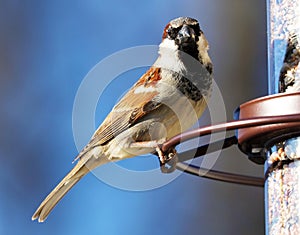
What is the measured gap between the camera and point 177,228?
3908 mm

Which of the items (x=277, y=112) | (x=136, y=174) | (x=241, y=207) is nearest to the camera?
(x=277, y=112)

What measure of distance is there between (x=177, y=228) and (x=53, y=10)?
1187mm

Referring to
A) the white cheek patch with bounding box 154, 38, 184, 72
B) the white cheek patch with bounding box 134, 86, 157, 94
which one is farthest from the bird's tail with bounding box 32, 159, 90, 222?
the white cheek patch with bounding box 154, 38, 184, 72

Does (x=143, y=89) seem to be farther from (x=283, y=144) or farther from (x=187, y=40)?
(x=283, y=144)

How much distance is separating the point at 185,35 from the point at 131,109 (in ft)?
0.83

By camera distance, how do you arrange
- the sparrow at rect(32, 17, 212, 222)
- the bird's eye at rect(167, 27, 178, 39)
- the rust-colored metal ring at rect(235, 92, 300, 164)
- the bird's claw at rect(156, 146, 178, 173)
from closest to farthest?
1. the rust-colored metal ring at rect(235, 92, 300, 164)
2. the bird's claw at rect(156, 146, 178, 173)
3. the sparrow at rect(32, 17, 212, 222)
4. the bird's eye at rect(167, 27, 178, 39)

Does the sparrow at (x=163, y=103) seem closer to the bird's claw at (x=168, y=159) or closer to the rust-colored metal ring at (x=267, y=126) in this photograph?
the bird's claw at (x=168, y=159)

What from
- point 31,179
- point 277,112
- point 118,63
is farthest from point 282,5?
point 31,179

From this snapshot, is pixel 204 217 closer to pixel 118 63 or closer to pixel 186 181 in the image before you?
pixel 186 181

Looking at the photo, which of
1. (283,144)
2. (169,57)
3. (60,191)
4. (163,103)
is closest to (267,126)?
(283,144)

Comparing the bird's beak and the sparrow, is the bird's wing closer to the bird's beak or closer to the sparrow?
the sparrow

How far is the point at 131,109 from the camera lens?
103 inches

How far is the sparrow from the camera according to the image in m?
2.49

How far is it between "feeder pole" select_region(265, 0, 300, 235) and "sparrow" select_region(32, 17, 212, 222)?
0.27 m
